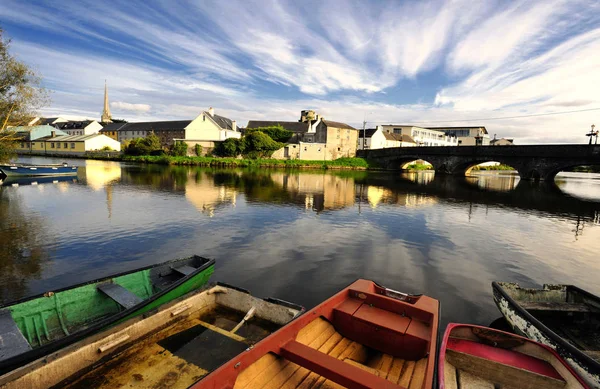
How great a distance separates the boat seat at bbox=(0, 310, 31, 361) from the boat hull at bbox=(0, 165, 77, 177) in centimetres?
4119

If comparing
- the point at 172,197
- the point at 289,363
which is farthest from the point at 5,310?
the point at 172,197

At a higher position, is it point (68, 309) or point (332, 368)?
point (332, 368)

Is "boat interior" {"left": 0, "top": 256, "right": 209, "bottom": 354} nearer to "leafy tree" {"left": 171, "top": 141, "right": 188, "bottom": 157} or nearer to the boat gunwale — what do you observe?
the boat gunwale

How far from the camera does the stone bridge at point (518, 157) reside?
160ft

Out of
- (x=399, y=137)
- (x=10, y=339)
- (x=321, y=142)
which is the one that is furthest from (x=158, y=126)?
(x=10, y=339)

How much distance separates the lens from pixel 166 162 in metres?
76.2

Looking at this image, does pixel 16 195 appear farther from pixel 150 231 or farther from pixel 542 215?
pixel 542 215

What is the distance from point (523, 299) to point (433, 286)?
302 centimetres

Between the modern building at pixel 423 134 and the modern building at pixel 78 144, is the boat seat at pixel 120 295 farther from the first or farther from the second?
the modern building at pixel 423 134

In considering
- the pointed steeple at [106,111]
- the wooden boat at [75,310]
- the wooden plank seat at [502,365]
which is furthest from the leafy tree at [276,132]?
the pointed steeple at [106,111]

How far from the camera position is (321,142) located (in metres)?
88.8

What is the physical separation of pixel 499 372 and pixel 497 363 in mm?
163

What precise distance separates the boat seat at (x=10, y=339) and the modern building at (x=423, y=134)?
406ft

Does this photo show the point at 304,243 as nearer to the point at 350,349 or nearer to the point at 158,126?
the point at 350,349
